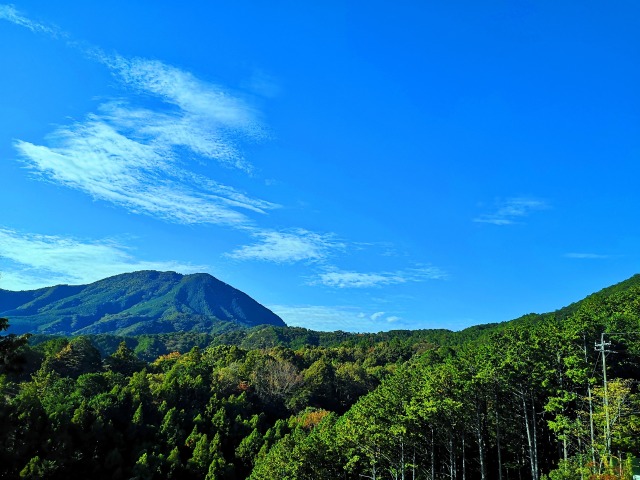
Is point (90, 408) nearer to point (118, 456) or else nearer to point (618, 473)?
point (118, 456)

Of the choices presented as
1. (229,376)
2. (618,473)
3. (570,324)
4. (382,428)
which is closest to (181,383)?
(229,376)

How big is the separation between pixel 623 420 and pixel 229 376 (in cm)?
7305

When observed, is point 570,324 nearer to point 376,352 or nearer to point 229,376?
point 229,376

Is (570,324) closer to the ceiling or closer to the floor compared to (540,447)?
closer to the ceiling

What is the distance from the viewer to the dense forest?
3198 centimetres

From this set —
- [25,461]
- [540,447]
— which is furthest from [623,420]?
[25,461]

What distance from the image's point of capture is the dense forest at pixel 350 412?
105 feet

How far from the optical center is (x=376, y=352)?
145125 mm

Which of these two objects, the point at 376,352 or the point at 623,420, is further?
the point at 376,352

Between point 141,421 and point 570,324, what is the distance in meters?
59.9

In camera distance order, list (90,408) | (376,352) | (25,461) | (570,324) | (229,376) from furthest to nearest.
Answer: (376,352), (229,376), (90,408), (25,461), (570,324)

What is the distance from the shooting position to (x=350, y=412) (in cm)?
4944

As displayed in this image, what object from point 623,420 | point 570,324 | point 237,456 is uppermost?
point 570,324

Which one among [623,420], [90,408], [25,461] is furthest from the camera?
[90,408]
